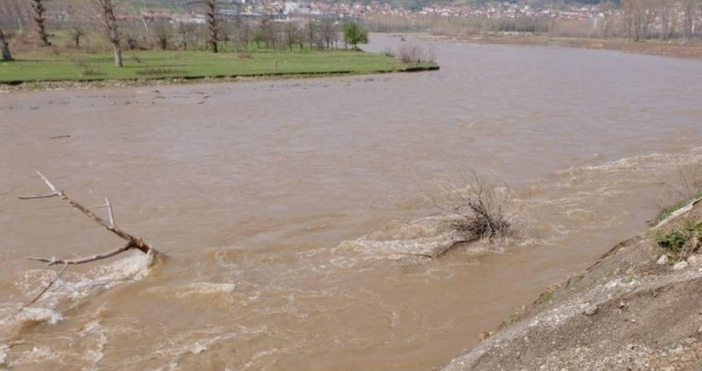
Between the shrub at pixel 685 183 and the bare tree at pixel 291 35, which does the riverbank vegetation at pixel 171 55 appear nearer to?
the bare tree at pixel 291 35

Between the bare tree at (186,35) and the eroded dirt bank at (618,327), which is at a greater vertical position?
the bare tree at (186,35)

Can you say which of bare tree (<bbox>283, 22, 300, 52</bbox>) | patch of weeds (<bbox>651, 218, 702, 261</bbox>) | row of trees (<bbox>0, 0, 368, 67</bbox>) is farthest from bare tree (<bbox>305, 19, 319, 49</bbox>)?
patch of weeds (<bbox>651, 218, 702, 261</bbox>)

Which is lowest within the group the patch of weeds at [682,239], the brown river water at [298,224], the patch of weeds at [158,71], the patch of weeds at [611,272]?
the brown river water at [298,224]

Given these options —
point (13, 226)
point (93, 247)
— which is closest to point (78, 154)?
point (13, 226)

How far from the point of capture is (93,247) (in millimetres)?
10805

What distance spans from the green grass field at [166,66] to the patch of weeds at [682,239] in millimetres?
35132

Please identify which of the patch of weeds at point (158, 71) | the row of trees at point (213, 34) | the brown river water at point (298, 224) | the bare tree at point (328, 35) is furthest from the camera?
the bare tree at point (328, 35)

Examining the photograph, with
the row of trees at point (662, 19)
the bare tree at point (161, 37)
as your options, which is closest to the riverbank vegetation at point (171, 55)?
the bare tree at point (161, 37)

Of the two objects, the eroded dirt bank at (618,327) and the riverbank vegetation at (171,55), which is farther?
the riverbank vegetation at (171,55)

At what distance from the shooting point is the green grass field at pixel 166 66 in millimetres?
37094

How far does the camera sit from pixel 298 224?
12.0 meters

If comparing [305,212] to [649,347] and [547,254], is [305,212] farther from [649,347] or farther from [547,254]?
[649,347]

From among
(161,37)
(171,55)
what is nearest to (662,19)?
(161,37)

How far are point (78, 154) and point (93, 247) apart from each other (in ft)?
28.8
